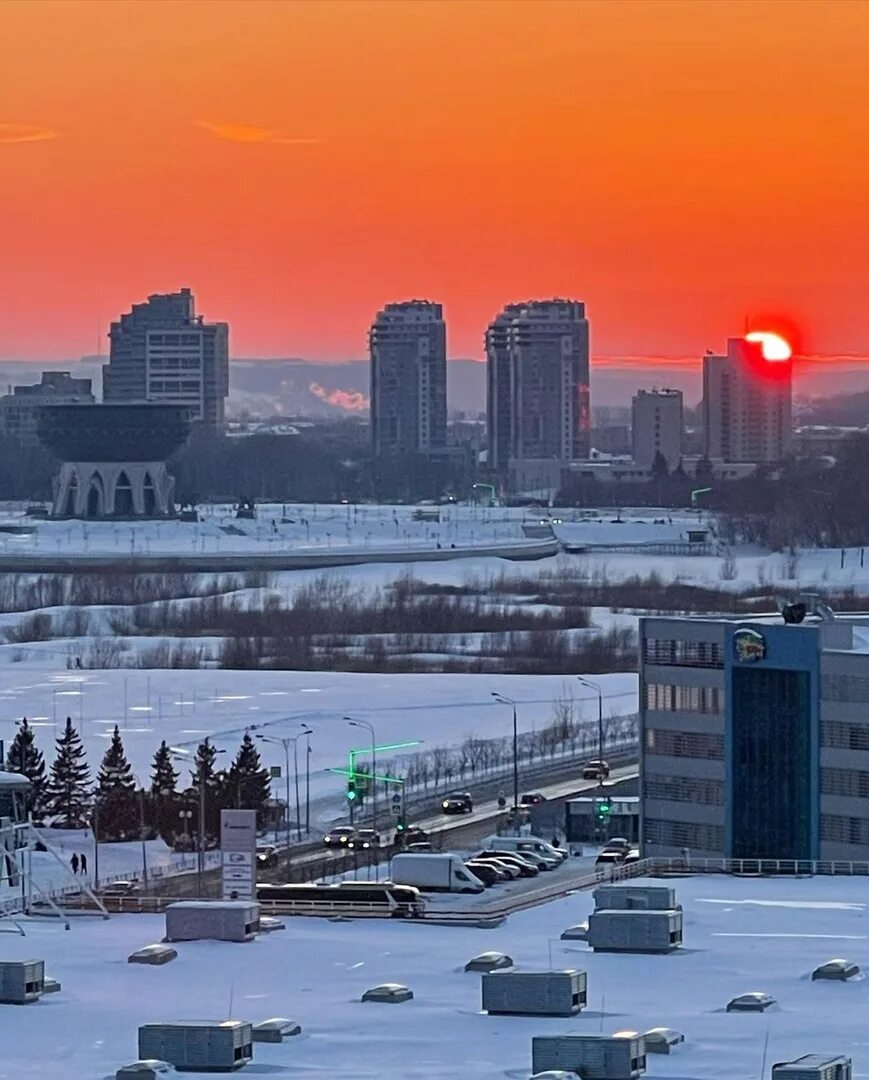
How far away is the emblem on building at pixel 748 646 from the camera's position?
25391 mm

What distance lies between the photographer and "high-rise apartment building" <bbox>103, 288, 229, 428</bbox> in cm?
17950

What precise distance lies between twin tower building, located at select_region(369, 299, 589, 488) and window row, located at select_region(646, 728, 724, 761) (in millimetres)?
139719

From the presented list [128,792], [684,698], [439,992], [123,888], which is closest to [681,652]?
[684,698]

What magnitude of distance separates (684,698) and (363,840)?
5.19 meters

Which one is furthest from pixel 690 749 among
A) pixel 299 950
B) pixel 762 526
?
pixel 762 526

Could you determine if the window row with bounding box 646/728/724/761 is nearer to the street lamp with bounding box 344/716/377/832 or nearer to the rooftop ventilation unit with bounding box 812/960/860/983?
the street lamp with bounding box 344/716/377/832

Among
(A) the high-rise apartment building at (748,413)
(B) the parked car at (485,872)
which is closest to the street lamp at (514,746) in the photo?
(B) the parked car at (485,872)

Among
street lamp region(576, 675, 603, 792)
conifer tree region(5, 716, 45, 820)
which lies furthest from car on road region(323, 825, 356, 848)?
street lamp region(576, 675, 603, 792)

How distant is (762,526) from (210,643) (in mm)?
44261

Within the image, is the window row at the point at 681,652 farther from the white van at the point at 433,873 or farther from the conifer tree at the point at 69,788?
the conifer tree at the point at 69,788

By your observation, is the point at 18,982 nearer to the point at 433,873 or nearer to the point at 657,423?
the point at 433,873

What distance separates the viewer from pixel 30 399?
6895 inches

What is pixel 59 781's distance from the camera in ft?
107

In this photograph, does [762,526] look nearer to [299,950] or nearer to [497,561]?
[497,561]
